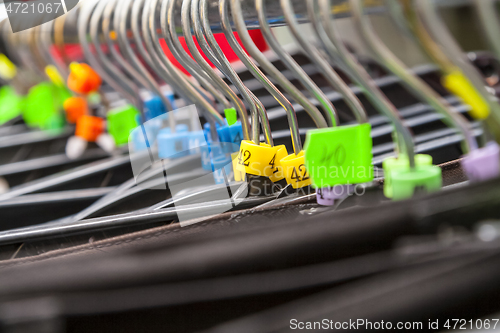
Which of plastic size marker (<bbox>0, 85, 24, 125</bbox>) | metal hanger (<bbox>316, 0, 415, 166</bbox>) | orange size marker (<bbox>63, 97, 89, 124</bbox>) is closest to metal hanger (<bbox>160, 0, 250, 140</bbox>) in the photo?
metal hanger (<bbox>316, 0, 415, 166</bbox>)

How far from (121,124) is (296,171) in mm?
529

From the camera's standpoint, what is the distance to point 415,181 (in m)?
0.39

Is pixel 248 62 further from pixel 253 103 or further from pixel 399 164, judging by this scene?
pixel 399 164

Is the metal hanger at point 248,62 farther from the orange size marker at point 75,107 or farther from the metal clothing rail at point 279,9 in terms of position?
the orange size marker at point 75,107

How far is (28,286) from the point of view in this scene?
32cm

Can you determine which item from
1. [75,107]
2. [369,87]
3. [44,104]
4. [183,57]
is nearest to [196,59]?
[183,57]

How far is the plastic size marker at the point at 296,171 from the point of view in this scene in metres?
0.50

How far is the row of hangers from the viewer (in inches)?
14.8

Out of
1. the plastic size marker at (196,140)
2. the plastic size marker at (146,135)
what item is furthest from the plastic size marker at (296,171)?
the plastic size marker at (146,135)

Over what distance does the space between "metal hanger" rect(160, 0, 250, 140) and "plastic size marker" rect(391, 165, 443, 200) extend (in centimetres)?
25

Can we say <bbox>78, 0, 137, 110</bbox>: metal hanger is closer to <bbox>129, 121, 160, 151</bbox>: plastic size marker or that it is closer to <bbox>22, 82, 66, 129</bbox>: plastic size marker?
<bbox>129, 121, 160, 151</bbox>: plastic size marker

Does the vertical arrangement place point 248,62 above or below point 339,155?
above

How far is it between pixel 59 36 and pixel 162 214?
0.52 meters

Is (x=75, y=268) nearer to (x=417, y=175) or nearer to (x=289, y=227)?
(x=289, y=227)
